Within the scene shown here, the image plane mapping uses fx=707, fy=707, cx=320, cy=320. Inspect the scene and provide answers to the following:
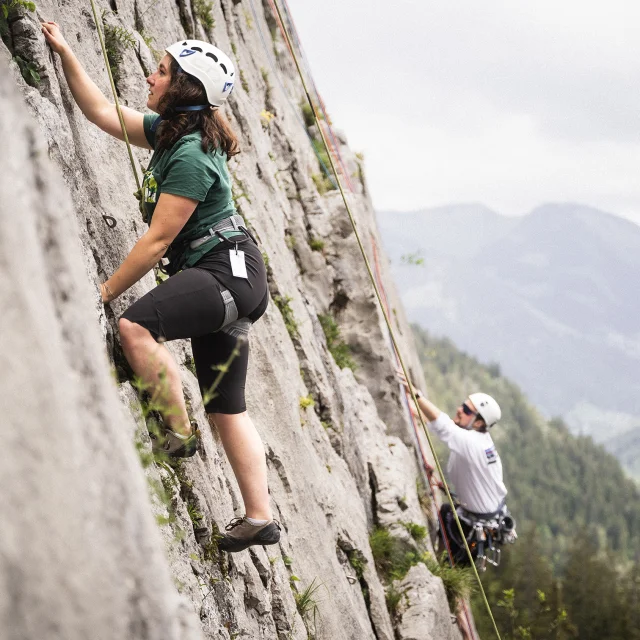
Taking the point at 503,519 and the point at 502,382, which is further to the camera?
the point at 502,382

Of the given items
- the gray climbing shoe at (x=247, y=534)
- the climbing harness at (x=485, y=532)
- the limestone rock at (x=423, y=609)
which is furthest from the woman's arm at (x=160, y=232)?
the climbing harness at (x=485, y=532)

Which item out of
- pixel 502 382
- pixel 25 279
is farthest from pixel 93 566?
pixel 502 382

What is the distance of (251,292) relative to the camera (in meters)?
4.46

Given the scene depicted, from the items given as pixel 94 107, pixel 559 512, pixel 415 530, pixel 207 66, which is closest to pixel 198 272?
pixel 207 66

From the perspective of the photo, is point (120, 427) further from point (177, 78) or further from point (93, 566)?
point (177, 78)

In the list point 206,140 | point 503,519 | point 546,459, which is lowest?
point 546,459

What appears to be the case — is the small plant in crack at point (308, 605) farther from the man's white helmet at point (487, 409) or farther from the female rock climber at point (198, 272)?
the man's white helmet at point (487, 409)

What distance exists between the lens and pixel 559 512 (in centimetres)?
12344

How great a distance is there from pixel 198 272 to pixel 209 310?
251 mm

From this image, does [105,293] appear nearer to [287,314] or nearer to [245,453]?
[245,453]

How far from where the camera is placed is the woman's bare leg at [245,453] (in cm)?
461

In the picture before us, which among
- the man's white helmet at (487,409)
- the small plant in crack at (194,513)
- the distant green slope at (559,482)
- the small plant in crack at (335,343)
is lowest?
the distant green slope at (559,482)

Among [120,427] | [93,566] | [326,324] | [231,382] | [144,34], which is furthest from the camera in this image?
[326,324]

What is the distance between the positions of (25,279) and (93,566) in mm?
716
